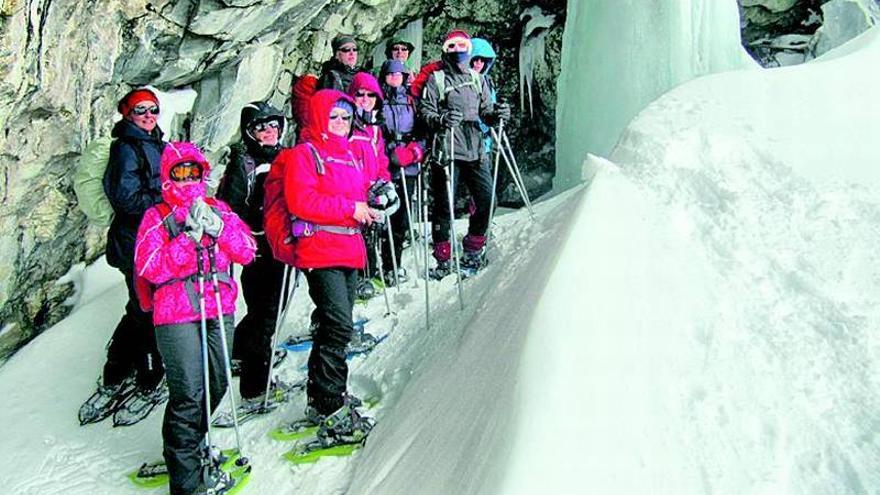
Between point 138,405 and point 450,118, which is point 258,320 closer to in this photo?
point 138,405

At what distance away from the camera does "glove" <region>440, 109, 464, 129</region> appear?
5.82m

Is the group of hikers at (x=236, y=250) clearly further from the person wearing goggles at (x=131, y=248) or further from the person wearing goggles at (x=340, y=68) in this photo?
the person wearing goggles at (x=340, y=68)

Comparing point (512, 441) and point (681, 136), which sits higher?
point (681, 136)

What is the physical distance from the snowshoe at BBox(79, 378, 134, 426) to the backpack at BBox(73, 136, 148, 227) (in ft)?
4.15

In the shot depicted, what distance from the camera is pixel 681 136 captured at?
433 centimetres

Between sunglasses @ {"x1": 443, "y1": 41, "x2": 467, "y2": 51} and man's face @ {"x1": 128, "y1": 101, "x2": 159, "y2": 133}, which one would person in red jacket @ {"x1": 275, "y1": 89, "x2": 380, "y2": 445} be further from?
sunglasses @ {"x1": 443, "y1": 41, "x2": 467, "y2": 51}

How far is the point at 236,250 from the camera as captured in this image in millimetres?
3645

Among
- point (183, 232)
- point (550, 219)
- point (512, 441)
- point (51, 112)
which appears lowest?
point (512, 441)

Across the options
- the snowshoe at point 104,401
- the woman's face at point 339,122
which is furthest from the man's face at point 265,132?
the snowshoe at point 104,401

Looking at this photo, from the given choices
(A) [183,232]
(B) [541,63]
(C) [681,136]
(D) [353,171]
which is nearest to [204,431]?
(A) [183,232]

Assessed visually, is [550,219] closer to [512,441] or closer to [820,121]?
[820,121]

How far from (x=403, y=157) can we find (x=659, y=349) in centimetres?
374

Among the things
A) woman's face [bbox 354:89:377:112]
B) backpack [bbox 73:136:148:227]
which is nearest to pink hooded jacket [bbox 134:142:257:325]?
backpack [bbox 73:136:148:227]

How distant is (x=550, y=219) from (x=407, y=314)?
1368 mm
